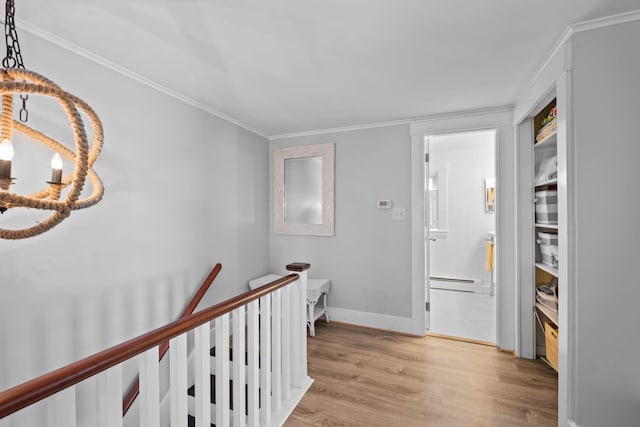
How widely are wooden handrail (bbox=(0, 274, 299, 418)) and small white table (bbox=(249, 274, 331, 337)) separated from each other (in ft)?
5.90

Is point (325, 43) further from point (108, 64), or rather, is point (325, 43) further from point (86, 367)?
point (86, 367)

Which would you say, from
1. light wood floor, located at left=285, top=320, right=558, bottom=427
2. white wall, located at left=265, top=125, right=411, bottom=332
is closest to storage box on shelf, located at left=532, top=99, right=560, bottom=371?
light wood floor, located at left=285, top=320, right=558, bottom=427

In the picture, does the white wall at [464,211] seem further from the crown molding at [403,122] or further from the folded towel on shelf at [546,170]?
the folded towel on shelf at [546,170]

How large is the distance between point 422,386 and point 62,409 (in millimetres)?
2169

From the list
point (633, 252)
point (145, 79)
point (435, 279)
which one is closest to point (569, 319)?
point (633, 252)

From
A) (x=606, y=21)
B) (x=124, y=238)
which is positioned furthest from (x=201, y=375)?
(x=606, y=21)

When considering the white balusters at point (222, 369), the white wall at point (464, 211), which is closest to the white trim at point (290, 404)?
the white balusters at point (222, 369)

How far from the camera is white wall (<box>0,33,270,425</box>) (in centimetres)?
156

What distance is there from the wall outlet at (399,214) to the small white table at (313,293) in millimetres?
1082

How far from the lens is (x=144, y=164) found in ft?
7.14

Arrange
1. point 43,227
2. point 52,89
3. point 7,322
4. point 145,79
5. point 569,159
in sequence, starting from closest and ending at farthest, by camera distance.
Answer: point 52,89
point 43,227
point 7,322
point 569,159
point 145,79

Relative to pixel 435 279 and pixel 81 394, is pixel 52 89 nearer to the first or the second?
pixel 81 394

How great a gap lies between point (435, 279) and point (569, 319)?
381 cm

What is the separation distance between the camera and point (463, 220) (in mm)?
5141
